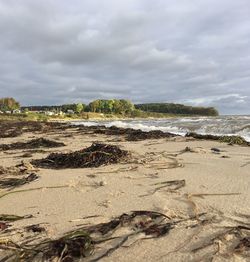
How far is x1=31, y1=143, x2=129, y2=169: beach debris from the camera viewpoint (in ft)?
19.9

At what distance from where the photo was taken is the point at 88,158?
243 inches

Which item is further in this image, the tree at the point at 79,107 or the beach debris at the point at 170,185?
the tree at the point at 79,107

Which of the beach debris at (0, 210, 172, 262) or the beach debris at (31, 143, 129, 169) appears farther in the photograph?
the beach debris at (31, 143, 129, 169)

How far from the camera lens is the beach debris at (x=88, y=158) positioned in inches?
238

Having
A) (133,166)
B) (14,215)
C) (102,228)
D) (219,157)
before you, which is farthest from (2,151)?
(102,228)

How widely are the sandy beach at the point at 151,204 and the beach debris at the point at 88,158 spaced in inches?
9.5

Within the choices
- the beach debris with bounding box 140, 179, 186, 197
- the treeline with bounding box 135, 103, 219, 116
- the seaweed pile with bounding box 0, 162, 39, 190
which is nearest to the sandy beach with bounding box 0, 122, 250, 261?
the beach debris with bounding box 140, 179, 186, 197

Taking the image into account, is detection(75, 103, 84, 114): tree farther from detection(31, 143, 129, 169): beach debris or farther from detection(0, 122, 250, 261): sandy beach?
detection(0, 122, 250, 261): sandy beach

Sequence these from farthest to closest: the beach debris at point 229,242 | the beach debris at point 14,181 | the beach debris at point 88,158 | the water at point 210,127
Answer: the water at point 210,127 → the beach debris at point 88,158 → the beach debris at point 14,181 → the beach debris at point 229,242

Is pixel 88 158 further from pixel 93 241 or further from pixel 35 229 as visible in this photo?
pixel 93 241

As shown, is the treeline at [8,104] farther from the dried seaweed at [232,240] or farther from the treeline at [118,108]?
the dried seaweed at [232,240]

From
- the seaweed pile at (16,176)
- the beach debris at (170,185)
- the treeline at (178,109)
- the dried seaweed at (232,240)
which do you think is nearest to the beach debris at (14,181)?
the seaweed pile at (16,176)

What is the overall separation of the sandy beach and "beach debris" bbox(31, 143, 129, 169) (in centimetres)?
24

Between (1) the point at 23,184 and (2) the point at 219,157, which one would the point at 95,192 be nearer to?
(1) the point at 23,184
